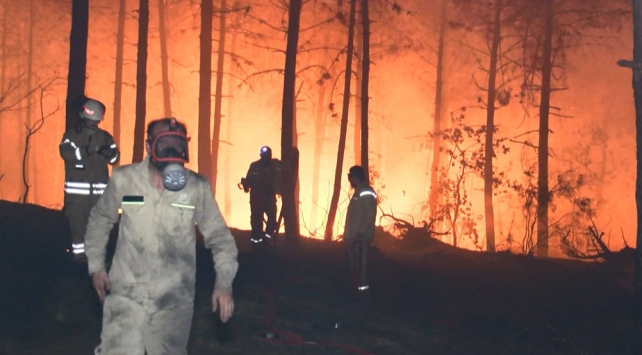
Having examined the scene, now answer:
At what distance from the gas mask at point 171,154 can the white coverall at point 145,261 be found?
18cm

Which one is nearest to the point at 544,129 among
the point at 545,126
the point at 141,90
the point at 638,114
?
the point at 545,126

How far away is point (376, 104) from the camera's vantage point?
1634 inches

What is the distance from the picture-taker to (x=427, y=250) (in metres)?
22.8

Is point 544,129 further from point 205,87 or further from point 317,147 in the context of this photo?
point 317,147

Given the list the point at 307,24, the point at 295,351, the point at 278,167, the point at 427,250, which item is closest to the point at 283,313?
the point at 295,351

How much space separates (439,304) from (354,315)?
2.47 m

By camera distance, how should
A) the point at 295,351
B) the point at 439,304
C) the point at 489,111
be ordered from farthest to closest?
→ the point at 489,111
the point at 439,304
the point at 295,351

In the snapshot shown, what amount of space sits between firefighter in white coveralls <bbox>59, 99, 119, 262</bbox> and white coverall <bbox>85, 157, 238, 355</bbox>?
374 cm

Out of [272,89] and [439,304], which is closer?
[439,304]

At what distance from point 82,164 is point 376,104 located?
3359 centimetres

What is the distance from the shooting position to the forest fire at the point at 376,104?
3556 centimetres

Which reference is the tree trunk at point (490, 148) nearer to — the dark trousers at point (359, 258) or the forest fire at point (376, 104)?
the forest fire at point (376, 104)

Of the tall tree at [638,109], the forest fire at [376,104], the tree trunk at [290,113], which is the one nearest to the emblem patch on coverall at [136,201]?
the tall tree at [638,109]

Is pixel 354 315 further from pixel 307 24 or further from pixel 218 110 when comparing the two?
pixel 307 24
